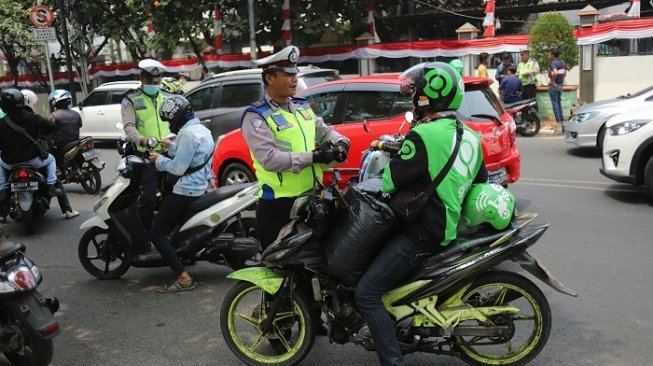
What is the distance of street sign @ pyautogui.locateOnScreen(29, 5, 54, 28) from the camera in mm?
17516

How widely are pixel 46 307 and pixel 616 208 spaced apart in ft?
19.9

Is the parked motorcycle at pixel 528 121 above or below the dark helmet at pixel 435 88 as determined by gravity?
below

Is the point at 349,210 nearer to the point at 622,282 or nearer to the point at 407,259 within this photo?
the point at 407,259

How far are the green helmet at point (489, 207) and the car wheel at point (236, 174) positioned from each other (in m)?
5.34

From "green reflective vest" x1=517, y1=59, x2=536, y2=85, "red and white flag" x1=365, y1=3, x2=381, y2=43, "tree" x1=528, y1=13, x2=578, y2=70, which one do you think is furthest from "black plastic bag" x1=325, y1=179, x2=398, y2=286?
"red and white flag" x1=365, y1=3, x2=381, y2=43

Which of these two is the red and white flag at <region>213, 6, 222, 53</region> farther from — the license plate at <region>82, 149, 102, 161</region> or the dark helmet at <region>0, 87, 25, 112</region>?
the dark helmet at <region>0, 87, 25, 112</region>

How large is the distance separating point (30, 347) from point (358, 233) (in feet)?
6.64

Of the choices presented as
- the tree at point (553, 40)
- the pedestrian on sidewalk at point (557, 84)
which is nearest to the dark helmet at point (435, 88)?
the pedestrian on sidewalk at point (557, 84)

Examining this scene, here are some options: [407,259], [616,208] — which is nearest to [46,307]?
[407,259]

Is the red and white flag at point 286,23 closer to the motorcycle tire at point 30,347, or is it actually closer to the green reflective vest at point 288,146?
the green reflective vest at point 288,146

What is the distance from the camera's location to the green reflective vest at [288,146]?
3932mm

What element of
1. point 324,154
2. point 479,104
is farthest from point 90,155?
point 324,154

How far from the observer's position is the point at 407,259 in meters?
3.43

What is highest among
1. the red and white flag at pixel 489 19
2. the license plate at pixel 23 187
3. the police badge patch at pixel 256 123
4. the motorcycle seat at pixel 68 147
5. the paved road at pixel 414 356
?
the red and white flag at pixel 489 19
